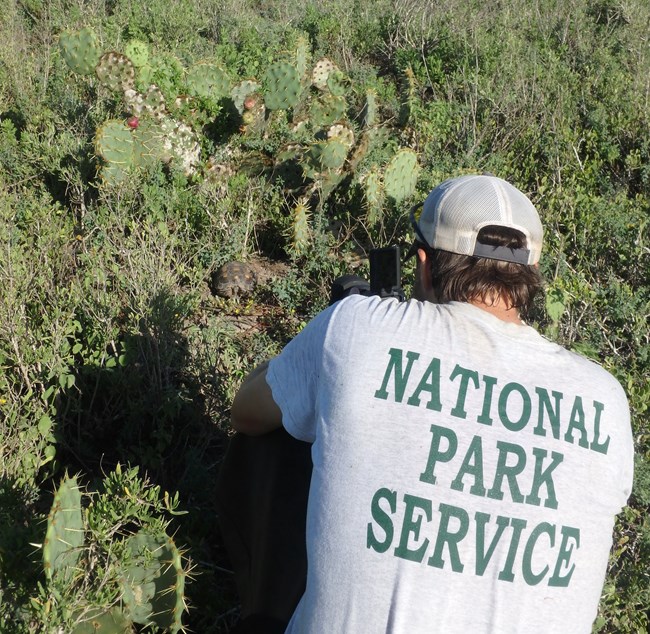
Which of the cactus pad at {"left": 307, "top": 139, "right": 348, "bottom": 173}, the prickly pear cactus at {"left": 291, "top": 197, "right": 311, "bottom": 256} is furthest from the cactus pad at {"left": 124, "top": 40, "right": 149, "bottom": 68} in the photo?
the prickly pear cactus at {"left": 291, "top": 197, "right": 311, "bottom": 256}

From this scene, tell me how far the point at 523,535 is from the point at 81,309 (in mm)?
2255

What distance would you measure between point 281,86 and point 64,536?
388 cm

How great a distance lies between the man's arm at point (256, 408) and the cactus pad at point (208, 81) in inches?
149

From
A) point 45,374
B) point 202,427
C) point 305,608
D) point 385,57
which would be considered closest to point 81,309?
point 45,374

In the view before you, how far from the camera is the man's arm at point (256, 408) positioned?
6.37ft

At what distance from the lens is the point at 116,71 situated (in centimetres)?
512

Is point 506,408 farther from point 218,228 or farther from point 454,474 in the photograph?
point 218,228

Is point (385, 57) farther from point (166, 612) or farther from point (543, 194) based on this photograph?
point (166, 612)

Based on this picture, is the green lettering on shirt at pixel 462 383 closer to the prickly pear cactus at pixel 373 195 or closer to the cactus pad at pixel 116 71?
the prickly pear cactus at pixel 373 195

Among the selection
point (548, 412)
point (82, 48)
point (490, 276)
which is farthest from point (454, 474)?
point (82, 48)

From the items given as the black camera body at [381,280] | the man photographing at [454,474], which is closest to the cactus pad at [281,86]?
the black camera body at [381,280]

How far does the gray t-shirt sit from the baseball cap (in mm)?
227

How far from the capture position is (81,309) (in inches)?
128

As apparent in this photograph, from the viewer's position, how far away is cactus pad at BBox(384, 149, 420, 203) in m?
4.49
